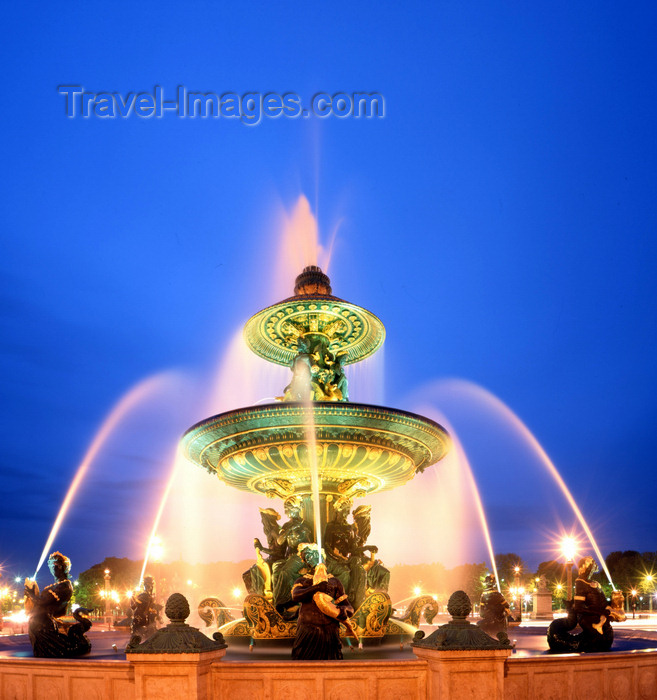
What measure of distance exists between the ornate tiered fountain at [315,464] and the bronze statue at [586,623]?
298cm

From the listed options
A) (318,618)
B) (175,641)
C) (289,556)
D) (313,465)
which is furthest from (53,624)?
(313,465)

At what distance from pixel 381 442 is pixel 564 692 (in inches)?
229

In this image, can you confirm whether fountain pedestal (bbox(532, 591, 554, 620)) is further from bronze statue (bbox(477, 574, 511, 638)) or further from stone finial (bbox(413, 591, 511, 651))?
stone finial (bbox(413, 591, 511, 651))

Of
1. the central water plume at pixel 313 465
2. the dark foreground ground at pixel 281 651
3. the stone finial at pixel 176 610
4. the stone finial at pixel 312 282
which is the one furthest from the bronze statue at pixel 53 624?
the stone finial at pixel 312 282

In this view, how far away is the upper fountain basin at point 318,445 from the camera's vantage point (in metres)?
11.2

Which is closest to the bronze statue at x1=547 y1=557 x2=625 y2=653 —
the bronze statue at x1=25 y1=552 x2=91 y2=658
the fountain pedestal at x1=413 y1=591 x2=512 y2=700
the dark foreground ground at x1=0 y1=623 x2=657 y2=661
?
the dark foreground ground at x1=0 y1=623 x2=657 y2=661

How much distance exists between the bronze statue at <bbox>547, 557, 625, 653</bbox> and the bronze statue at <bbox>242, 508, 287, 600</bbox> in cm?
485

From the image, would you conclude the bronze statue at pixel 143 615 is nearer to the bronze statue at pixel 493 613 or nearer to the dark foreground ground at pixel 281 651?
the dark foreground ground at pixel 281 651

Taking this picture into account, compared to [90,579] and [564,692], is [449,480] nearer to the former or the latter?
[564,692]

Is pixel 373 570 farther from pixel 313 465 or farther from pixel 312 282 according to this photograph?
pixel 312 282

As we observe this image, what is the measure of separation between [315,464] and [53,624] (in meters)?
4.85

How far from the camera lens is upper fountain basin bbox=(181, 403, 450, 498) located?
11.2 meters

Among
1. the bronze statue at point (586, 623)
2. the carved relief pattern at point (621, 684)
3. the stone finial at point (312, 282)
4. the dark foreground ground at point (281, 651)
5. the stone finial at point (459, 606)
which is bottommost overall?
the dark foreground ground at point (281, 651)

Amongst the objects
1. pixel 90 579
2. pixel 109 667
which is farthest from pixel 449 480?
pixel 90 579
